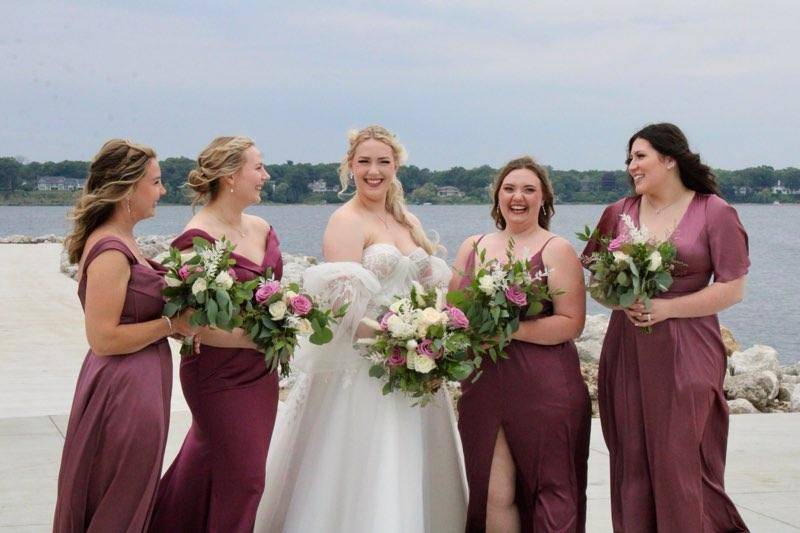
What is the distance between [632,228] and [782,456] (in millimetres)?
4227

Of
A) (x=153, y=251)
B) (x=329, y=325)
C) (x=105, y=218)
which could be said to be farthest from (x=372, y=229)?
(x=153, y=251)

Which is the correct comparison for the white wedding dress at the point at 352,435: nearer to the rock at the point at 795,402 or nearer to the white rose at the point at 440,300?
the white rose at the point at 440,300

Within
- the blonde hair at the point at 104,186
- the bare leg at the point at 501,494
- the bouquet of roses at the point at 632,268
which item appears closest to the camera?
the blonde hair at the point at 104,186

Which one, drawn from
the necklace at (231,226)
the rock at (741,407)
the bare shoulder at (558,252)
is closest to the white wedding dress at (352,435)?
the necklace at (231,226)

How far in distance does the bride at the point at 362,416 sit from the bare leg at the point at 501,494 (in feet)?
1.18

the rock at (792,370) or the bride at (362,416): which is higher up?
the bride at (362,416)

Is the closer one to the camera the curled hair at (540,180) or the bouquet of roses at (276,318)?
the bouquet of roses at (276,318)

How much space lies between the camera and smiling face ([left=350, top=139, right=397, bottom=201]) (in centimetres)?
613

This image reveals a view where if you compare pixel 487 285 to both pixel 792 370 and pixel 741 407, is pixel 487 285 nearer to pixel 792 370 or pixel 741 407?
pixel 741 407

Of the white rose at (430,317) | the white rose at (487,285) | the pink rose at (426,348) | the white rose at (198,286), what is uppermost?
the white rose at (198,286)

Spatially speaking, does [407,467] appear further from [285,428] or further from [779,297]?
[779,297]

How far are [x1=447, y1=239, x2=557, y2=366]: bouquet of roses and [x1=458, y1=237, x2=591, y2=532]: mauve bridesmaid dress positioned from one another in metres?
0.18

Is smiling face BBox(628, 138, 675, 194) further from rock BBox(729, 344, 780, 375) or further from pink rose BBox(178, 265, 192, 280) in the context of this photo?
rock BBox(729, 344, 780, 375)

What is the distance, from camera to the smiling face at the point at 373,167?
613cm
